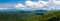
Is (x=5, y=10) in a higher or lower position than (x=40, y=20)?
higher

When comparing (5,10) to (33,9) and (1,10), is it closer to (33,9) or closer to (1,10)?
(1,10)

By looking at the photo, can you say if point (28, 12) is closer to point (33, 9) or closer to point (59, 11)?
point (33, 9)

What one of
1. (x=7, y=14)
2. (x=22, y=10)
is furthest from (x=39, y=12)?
(x=7, y=14)

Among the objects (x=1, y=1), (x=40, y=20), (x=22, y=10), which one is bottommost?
(x=40, y=20)

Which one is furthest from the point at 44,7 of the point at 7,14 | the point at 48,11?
the point at 7,14

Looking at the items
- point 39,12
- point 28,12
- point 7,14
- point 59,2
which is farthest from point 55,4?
point 7,14

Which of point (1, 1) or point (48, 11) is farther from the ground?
point (1, 1)

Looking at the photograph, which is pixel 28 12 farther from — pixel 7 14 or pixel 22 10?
pixel 7 14
